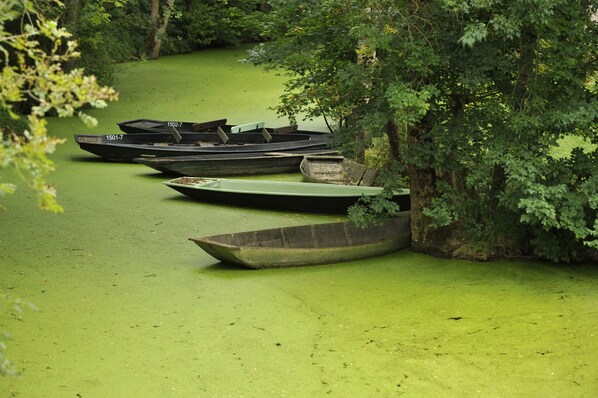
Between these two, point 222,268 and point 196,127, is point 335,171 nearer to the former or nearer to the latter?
point 196,127

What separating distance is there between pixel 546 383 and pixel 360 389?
1.21m

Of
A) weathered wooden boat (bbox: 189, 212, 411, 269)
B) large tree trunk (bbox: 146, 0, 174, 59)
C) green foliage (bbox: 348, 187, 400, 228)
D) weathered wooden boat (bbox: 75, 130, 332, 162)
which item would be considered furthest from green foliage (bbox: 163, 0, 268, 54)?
green foliage (bbox: 348, 187, 400, 228)

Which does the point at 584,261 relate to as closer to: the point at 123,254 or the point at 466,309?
the point at 466,309

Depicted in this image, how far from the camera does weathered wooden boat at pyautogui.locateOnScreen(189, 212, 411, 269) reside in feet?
28.1

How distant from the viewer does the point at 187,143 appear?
14852 mm

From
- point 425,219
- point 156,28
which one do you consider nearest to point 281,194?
point 425,219

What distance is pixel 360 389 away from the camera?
6086 millimetres

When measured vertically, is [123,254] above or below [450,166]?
below

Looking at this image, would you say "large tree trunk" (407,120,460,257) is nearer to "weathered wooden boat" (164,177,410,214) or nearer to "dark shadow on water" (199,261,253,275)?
"weathered wooden boat" (164,177,410,214)

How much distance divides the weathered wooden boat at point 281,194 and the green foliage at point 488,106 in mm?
1346

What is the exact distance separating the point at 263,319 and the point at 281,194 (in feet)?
11.8

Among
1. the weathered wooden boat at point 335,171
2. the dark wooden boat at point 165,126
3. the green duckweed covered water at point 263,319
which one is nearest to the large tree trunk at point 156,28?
the dark wooden boat at point 165,126

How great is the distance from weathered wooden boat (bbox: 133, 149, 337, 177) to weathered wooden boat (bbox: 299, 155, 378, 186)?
0.51 metres

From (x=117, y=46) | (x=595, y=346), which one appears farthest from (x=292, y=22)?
(x=117, y=46)
